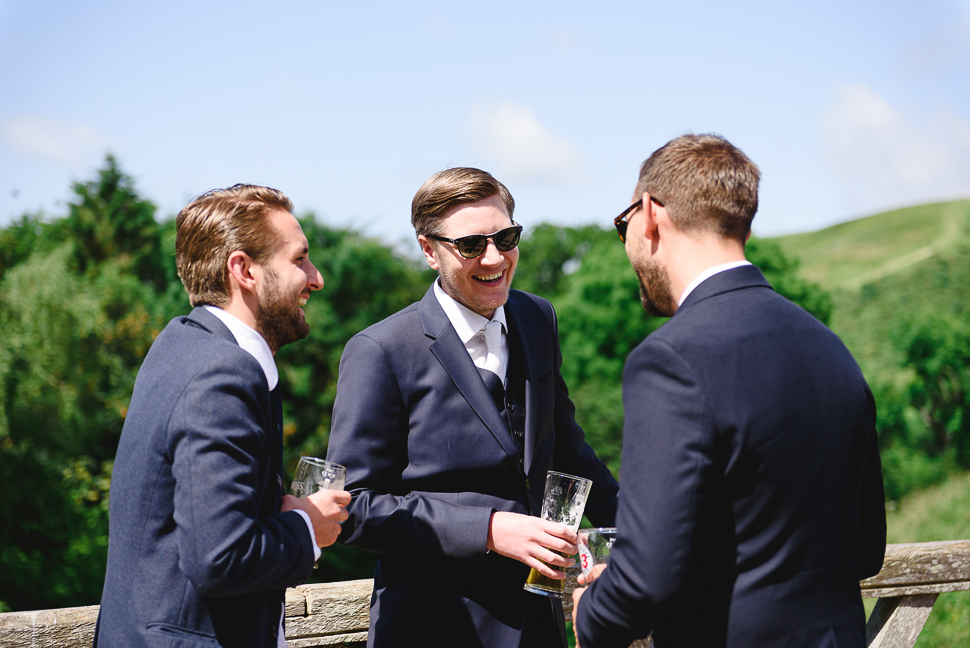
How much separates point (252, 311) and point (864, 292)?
1879 inches

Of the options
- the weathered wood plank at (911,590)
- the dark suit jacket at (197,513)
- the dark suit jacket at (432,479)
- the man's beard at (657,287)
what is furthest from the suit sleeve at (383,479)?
the weathered wood plank at (911,590)

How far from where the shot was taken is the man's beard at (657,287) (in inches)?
84.3

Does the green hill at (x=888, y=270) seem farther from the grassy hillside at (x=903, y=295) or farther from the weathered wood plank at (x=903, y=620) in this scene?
the weathered wood plank at (x=903, y=620)

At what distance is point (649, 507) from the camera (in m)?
1.83

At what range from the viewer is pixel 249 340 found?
214 centimetres

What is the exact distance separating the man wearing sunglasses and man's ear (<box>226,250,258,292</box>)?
2.11 ft

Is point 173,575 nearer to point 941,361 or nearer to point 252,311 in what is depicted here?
point 252,311

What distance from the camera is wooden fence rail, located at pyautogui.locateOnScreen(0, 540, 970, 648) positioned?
267 cm

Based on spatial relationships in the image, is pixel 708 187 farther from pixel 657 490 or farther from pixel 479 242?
pixel 479 242

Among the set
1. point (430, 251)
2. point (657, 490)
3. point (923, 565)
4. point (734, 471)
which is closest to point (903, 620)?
point (923, 565)

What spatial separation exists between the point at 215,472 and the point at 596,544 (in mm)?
1131

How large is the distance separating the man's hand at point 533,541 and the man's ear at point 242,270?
1115 mm

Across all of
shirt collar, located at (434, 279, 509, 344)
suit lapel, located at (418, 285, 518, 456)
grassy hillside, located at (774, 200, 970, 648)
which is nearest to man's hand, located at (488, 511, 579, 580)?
suit lapel, located at (418, 285, 518, 456)

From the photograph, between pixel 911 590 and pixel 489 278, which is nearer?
pixel 489 278
